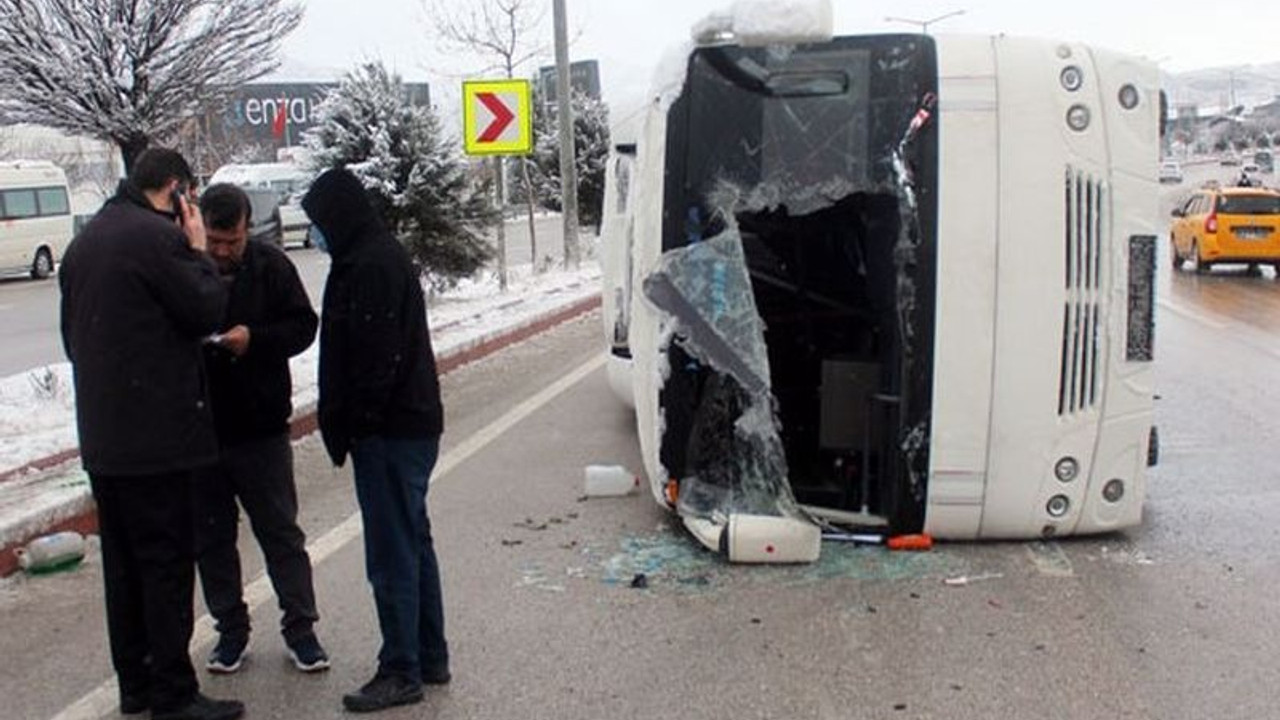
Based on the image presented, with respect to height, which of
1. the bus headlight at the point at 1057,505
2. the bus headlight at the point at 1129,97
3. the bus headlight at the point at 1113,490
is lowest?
the bus headlight at the point at 1057,505

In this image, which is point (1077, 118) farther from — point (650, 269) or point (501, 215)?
point (501, 215)

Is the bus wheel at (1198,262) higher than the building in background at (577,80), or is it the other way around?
the building in background at (577,80)

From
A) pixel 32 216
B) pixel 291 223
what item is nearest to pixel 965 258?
pixel 32 216

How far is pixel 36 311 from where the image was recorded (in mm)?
22969

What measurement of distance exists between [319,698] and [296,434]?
484 centimetres

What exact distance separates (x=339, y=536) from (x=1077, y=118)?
4.01 m

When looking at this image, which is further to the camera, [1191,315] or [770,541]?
[1191,315]

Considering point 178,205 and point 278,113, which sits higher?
point 278,113

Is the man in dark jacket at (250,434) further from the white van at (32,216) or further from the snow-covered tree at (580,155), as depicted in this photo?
the white van at (32,216)

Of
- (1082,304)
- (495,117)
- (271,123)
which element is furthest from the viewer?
(271,123)

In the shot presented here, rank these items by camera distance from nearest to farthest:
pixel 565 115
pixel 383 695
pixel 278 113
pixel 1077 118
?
pixel 383 695, pixel 1077 118, pixel 565 115, pixel 278 113

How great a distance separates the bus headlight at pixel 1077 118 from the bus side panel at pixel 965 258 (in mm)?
325

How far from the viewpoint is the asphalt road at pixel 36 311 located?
16.0 metres

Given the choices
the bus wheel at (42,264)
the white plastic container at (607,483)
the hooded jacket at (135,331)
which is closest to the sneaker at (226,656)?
the hooded jacket at (135,331)
